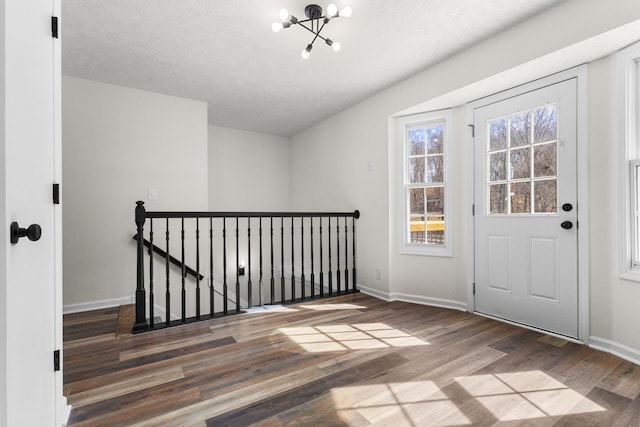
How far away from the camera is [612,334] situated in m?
2.09

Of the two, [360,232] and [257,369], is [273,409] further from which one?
[360,232]

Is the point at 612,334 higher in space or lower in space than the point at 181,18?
lower

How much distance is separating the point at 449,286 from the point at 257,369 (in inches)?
85.7

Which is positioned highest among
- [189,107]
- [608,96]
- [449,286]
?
[189,107]

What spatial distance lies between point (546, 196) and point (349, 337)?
1.95m

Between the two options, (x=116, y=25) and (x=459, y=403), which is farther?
(x=116, y=25)

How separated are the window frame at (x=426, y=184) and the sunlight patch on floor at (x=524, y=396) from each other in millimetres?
1550

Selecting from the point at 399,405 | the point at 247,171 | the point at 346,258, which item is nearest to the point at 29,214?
the point at 399,405

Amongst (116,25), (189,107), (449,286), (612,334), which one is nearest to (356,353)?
(449,286)

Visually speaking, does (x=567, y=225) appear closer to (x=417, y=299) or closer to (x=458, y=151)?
(x=458, y=151)

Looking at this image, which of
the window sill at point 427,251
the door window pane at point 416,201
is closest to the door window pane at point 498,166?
the door window pane at point 416,201

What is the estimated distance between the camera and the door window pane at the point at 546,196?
2428 millimetres

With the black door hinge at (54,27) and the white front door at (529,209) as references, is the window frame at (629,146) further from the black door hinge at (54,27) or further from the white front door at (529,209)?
the black door hinge at (54,27)

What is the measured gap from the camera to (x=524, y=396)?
5.22 ft
